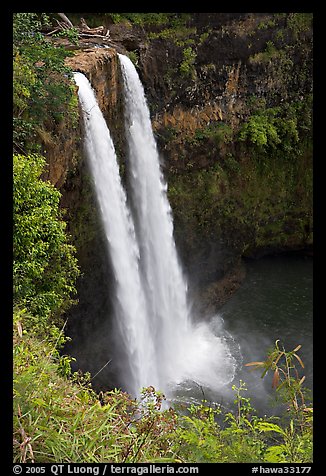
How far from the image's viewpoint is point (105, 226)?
10.9 metres

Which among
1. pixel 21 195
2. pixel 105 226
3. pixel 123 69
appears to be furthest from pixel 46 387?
pixel 123 69

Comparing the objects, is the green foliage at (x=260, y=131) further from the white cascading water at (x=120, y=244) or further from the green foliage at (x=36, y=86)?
the green foliage at (x=36, y=86)

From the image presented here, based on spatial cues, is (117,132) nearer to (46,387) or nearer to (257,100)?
(257,100)

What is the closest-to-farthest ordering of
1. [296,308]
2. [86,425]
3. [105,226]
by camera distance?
[86,425]
[105,226]
[296,308]

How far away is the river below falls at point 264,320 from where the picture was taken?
11719mm

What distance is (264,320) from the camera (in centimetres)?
1473

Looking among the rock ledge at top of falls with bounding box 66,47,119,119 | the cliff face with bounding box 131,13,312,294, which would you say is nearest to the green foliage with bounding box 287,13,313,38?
the cliff face with bounding box 131,13,312,294

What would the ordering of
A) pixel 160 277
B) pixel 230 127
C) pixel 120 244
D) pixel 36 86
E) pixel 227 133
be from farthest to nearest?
pixel 230 127, pixel 227 133, pixel 160 277, pixel 120 244, pixel 36 86

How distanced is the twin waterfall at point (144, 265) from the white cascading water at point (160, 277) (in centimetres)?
3

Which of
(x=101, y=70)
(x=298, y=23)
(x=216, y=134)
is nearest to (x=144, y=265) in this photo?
(x=101, y=70)

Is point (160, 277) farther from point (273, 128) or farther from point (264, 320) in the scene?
point (273, 128)

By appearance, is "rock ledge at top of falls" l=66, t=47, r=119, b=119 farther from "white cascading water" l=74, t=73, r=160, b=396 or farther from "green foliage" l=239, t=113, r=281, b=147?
"green foliage" l=239, t=113, r=281, b=147

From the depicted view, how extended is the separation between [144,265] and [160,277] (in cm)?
90
